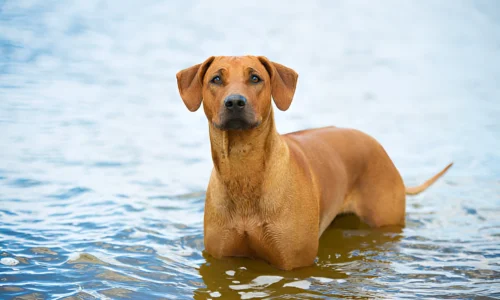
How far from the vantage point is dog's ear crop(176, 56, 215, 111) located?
4508 mm

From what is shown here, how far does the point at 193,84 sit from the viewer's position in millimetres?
4531

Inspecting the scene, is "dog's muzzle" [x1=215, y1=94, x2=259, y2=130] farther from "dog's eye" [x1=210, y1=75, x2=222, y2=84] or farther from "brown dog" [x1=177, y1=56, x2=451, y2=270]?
"dog's eye" [x1=210, y1=75, x2=222, y2=84]

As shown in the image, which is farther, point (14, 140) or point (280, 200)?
point (14, 140)

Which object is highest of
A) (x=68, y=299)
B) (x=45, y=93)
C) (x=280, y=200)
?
(x=45, y=93)

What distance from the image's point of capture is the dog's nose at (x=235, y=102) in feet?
13.3

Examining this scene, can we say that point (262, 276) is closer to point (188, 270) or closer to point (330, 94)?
point (188, 270)

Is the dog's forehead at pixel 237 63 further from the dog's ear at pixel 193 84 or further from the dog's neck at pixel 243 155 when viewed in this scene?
the dog's neck at pixel 243 155

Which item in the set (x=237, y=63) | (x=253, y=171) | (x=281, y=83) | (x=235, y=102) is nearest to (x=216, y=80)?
(x=237, y=63)

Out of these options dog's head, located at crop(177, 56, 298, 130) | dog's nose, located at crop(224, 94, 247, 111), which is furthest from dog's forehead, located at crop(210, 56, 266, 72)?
dog's nose, located at crop(224, 94, 247, 111)

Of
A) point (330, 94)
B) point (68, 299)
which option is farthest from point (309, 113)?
point (68, 299)

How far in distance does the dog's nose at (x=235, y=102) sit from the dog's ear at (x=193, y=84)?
48 centimetres

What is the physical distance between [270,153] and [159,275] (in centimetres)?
122

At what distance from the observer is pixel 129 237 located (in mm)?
5703

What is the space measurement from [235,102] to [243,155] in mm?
467
